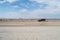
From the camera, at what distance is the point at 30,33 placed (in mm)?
1121

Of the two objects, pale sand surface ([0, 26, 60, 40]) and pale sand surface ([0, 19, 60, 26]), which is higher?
pale sand surface ([0, 19, 60, 26])

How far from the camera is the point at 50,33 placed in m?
1.12

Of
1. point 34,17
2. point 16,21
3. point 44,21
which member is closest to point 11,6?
point 16,21

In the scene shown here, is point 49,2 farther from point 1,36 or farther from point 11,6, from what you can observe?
point 1,36

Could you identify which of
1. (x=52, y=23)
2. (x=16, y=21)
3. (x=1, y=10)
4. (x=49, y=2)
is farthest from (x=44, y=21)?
(x=1, y=10)

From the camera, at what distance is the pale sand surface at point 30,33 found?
44.0 inches

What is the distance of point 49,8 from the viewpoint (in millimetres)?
1131

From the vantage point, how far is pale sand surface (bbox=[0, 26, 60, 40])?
1118 millimetres

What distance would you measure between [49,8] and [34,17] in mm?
233

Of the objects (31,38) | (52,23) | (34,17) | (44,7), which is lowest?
(31,38)

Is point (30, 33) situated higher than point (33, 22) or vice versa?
point (33, 22)

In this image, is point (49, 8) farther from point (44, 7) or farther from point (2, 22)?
point (2, 22)

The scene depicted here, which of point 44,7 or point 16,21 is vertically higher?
point 44,7

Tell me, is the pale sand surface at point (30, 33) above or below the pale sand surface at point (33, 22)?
below
